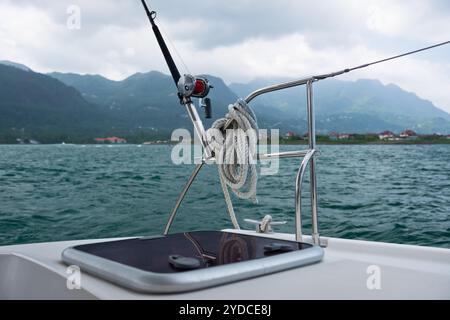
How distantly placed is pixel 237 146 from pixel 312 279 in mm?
873

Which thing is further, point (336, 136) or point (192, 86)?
point (336, 136)

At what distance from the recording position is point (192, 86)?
2279mm

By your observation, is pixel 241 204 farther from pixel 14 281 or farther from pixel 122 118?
pixel 122 118

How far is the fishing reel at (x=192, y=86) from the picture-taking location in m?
2.28

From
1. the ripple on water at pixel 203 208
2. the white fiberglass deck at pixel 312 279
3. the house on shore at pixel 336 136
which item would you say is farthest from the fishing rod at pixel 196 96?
the house on shore at pixel 336 136

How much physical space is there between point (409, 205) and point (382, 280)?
964cm

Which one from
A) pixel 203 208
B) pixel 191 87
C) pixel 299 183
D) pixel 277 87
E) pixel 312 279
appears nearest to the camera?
pixel 312 279

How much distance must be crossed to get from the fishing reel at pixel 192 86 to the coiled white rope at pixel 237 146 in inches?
7.1

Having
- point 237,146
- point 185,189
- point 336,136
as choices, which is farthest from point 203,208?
point 336,136

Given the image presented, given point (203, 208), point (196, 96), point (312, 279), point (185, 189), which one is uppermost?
point (196, 96)

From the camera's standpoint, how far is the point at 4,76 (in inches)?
3088

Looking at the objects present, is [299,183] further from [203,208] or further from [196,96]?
[203,208]

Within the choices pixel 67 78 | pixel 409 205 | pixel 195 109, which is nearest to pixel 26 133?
pixel 67 78
